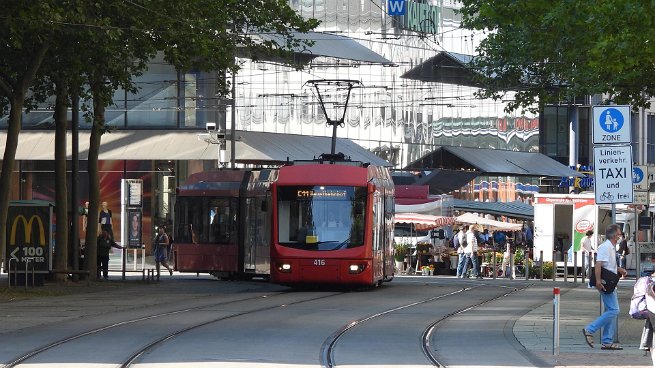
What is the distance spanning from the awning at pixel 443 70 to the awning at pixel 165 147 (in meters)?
12.1

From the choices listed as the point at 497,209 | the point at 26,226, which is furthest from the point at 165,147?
the point at 26,226

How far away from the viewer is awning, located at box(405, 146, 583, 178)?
240ft

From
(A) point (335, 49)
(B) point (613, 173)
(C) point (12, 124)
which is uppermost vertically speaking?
(A) point (335, 49)

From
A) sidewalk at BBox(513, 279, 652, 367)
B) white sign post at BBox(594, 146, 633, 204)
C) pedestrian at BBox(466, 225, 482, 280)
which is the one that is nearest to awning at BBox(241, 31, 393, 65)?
pedestrian at BBox(466, 225, 482, 280)

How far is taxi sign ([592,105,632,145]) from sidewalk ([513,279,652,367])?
266 centimetres

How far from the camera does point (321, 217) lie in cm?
3375

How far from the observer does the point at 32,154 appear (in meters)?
58.0

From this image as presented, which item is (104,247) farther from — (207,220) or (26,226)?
(26,226)

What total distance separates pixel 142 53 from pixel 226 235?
7612 mm

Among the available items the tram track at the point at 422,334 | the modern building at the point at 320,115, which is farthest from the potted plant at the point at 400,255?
the tram track at the point at 422,334

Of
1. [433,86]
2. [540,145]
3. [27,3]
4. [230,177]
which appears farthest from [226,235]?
[540,145]

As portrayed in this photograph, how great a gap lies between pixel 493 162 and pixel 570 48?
43.5m

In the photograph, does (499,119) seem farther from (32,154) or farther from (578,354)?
(578,354)

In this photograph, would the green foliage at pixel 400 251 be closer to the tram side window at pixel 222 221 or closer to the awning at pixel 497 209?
the awning at pixel 497 209
